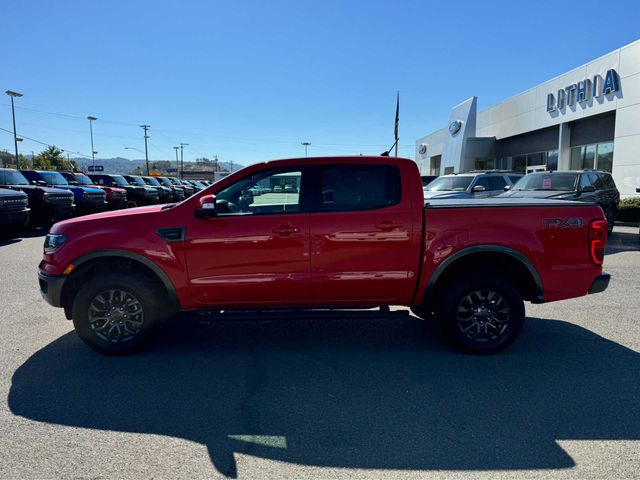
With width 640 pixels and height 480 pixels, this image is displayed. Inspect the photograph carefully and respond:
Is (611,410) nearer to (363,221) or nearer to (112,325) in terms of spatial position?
A: (363,221)

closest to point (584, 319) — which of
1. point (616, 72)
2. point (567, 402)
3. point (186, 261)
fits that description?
point (567, 402)

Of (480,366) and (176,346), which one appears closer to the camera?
(480,366)

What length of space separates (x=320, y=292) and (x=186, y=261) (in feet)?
4.30

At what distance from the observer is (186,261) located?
424 centimetres

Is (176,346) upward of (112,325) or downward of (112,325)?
downward

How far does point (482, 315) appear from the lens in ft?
14.4

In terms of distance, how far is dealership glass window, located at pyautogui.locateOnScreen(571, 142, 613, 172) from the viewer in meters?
19.3

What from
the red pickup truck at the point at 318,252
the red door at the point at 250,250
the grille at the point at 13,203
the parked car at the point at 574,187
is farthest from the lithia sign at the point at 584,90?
the grille at the point at 13,203

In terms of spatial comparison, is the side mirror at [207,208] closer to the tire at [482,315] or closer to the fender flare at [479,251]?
the fender flare at [479,251]

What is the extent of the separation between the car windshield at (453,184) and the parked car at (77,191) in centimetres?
1234

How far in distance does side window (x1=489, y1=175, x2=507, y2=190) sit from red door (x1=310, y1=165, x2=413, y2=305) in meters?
11.0

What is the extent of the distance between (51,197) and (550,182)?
47.6ft

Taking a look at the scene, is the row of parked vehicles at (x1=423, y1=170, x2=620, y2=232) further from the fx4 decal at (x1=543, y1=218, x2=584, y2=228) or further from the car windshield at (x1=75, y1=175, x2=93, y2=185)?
the car windshield at (x1=75, y1=175, x2=93, y2=185)

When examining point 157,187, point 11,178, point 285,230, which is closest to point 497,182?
point 285,230
